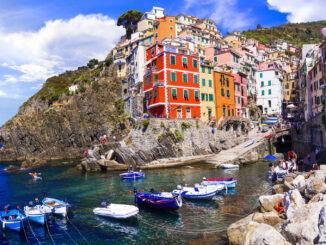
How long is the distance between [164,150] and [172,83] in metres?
13.0

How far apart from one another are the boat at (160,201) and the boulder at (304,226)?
1043 centimetres

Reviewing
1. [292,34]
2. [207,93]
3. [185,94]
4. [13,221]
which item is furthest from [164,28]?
[292,34]

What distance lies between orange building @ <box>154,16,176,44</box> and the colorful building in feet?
72.1

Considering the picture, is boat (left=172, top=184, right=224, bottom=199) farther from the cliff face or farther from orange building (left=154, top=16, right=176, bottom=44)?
orange building (left=154, top=16, right=176, bottom=44)

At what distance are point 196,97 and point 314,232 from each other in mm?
43068

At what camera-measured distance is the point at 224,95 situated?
187 ft

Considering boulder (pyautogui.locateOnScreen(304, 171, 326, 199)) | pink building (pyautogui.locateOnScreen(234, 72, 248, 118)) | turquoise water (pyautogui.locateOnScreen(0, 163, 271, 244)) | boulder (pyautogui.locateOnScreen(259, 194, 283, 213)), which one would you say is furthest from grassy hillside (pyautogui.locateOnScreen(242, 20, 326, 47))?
boulder (pyautogui.locateOnScreen(304, 171, 326, 199))

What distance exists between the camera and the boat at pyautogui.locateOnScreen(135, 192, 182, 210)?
67.0 feet

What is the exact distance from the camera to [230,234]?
14.0 meters

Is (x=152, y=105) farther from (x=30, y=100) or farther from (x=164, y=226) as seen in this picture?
(x=30, y=100)

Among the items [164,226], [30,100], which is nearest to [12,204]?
[164,226]

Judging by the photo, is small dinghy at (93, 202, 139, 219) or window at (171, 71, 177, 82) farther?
window at (171, 71, 177, 82)

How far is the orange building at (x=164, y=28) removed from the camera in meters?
72.7

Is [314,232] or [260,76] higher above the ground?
[260,76]
